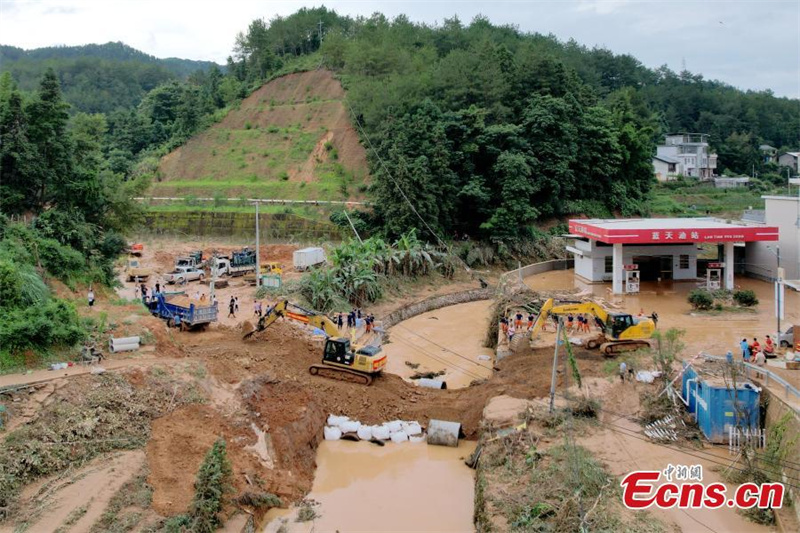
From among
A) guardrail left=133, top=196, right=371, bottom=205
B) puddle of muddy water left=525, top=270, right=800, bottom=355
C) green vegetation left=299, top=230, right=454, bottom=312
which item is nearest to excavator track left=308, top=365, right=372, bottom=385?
green vegetation left=299, top=230, right=454, bottom=312

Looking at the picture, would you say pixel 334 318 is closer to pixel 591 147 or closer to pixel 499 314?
pixel 499 314

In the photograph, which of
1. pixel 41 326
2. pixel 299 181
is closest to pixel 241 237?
pixel 299 181

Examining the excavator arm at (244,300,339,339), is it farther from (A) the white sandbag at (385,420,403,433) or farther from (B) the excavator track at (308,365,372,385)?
(A) the white sandbag at (385,420,403,433)

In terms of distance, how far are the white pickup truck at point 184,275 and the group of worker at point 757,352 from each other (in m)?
28.1

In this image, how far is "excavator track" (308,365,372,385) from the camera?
23.0 metres

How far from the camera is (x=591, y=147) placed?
186 ft

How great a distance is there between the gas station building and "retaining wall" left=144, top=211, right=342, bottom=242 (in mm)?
18801

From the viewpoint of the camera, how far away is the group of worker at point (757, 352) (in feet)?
68.0

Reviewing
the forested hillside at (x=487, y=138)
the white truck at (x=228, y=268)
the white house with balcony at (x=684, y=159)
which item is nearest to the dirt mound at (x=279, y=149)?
the forested hillside at (x=487, y=138)

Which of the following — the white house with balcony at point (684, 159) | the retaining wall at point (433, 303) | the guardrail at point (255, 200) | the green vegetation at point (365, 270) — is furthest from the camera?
the white house with balcony at point (684, 159)

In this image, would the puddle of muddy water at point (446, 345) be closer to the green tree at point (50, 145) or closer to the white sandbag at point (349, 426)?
the white sandbag at point (349, 426)

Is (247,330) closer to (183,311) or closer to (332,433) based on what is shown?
(183,311)

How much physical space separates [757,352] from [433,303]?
773 inches

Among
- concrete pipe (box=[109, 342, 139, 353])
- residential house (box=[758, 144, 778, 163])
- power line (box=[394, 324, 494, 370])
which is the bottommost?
power line (box=[394, 324, 494, 370])
